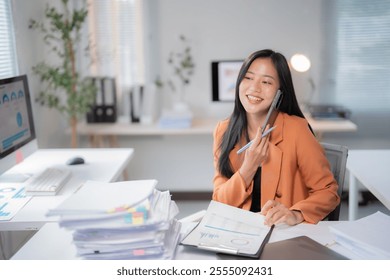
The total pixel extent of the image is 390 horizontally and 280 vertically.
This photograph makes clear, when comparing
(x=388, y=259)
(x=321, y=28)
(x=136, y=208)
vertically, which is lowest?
(x=388, y=259)

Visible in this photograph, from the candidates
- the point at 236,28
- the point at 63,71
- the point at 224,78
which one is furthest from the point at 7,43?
the point at 236,28

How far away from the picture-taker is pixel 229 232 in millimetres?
1256

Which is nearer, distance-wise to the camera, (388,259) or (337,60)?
(388,259)

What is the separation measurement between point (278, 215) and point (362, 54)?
2148 mm

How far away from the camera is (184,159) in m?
3.53

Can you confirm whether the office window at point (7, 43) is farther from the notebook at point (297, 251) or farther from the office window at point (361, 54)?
the office window at point (361, 54)

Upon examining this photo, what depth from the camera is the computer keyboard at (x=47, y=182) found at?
5.82 ft

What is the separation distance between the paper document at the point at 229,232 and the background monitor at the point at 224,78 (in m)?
1.93

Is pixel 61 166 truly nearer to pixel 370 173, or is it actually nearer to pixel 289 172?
pixel 289 172

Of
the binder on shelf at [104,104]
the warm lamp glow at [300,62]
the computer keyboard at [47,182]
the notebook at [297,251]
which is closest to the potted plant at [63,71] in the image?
the binder on shelf at [104,104]

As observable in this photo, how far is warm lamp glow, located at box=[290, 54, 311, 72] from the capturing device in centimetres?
305
